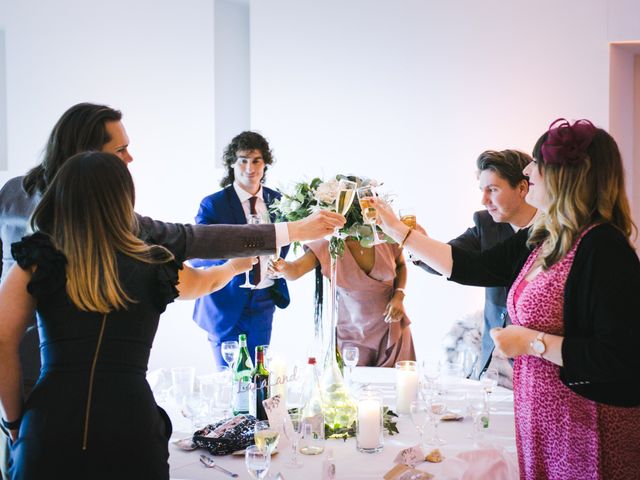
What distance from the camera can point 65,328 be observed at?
5.10ft

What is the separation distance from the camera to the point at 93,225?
62.4 inches

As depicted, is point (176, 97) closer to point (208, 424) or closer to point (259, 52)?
point (259, 52)

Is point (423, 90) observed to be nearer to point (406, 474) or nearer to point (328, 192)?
point (328, 192)

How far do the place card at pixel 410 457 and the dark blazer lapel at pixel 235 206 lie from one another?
2179 millimetres

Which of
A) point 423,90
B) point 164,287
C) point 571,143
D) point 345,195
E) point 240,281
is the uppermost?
point 423,90

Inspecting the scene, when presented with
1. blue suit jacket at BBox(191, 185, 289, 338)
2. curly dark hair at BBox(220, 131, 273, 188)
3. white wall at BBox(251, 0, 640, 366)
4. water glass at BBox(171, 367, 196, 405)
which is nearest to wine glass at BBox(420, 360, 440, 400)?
water glass at BBox(171, 367, 196, 405)

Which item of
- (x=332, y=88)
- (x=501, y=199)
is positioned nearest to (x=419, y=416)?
(x=501, y=199)

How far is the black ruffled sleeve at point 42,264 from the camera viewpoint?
1.54 metres

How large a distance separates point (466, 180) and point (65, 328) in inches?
140

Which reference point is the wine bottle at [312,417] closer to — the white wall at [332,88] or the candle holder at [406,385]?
the candle holder at [406,385]

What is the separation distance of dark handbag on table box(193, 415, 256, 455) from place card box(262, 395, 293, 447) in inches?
3.2

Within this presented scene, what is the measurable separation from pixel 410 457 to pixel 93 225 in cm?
106

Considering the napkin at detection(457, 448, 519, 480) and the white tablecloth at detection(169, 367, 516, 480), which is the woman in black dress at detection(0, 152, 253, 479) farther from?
the napkin at detection(457, 448, 519, 480)

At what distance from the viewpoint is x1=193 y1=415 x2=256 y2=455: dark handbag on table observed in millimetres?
1901
